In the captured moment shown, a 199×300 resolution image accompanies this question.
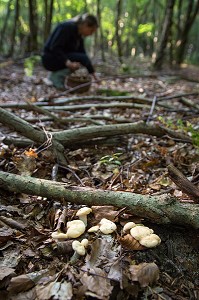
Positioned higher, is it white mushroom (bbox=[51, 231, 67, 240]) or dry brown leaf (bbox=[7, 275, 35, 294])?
white mushroom (bbox=[51, 231, 67, 240])

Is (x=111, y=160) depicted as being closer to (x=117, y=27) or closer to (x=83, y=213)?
(x=83, y=213)

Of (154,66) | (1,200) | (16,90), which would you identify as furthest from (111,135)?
(154,66)

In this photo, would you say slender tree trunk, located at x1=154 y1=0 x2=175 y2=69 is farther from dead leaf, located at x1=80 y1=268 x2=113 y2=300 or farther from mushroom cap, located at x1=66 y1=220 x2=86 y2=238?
dead leaf, located at x1=80 y1=268 x2=113 y2=300

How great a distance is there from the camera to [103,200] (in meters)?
2.54

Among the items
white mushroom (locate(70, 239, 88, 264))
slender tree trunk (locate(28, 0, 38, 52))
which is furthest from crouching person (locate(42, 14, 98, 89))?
white mushroom (locate(70, 239, 88, 264))

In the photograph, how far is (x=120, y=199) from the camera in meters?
2.51

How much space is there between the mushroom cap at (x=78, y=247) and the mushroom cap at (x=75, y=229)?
0.10m

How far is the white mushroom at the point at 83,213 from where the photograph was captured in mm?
2420

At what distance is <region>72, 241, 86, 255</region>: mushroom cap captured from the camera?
6.96 feet

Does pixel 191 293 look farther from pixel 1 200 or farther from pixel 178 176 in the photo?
→ pixel 1 200

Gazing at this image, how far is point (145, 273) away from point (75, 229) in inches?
23.5

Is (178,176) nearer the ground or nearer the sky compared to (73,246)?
nearer the sky

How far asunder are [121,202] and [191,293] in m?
0.83

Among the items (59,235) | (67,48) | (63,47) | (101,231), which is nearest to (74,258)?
(59,235)
